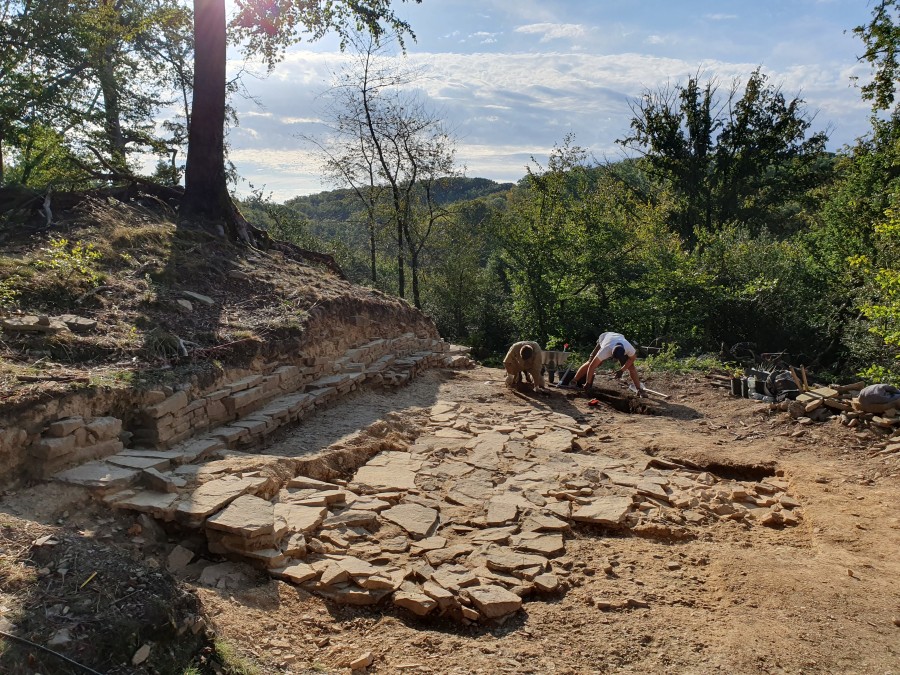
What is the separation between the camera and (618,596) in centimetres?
399

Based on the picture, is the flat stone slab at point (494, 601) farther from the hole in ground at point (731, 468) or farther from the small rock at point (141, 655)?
the hole in ground at point (731, 468)

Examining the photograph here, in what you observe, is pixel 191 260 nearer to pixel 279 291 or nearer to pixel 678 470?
pixel 279 291

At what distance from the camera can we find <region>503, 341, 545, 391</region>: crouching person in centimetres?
971

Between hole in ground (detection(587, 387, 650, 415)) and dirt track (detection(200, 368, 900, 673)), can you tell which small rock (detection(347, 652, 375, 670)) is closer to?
dirt track (detection(200, 368, 900, 673))

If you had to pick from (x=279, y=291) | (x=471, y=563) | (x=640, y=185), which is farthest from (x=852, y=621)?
(x=640, y=185)

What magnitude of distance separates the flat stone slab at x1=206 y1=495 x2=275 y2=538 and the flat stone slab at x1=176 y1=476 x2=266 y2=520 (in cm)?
5

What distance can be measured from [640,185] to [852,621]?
30.2m

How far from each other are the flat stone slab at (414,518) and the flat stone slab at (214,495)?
1.07 metres

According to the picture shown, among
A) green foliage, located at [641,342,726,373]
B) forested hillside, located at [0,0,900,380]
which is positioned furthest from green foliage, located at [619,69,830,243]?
green foliage, located at [641,342,726,373]

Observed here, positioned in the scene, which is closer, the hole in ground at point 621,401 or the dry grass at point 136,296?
the dry grass at point 136,296

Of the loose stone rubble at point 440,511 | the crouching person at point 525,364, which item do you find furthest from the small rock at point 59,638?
the crouching person at point 525,364

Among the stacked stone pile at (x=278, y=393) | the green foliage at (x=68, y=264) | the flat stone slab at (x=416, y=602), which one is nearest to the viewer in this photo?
the flat stone slab at (x=416, y=602)

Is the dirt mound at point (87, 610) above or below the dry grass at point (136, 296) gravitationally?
below

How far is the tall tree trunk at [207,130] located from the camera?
916 centimetres
